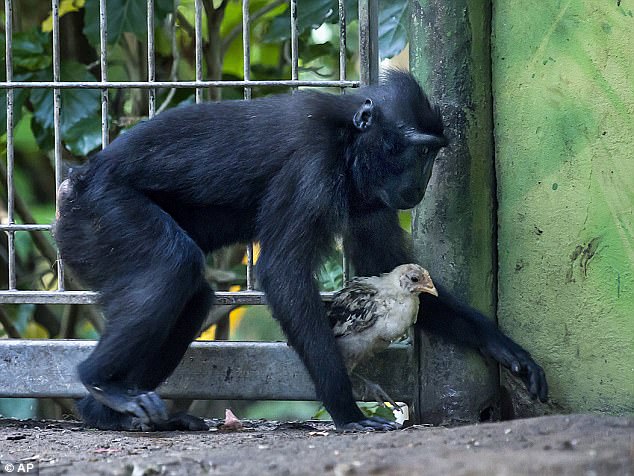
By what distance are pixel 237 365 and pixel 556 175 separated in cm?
196

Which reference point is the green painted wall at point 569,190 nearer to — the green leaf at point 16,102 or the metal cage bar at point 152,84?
the metal cage bar at point 152,84

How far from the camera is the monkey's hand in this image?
4766mm

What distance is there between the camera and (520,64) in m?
4.86

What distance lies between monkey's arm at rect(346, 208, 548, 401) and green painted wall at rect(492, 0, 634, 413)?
0.37ft

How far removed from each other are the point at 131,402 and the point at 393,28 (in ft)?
9.00

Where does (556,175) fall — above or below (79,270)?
above

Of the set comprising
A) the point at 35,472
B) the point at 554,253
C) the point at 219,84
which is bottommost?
the point at 35,472

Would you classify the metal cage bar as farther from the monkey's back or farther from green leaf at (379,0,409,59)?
green leaf at (379,0,409,59)

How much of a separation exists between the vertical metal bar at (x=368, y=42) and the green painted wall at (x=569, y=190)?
664 millimetres

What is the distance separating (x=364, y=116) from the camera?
4.80 metres

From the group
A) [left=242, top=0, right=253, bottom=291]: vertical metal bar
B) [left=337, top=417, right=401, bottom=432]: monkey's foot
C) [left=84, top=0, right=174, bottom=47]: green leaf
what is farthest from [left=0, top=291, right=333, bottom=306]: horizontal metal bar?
[left=84, top=0, right=174, bottom=47]: green leaf

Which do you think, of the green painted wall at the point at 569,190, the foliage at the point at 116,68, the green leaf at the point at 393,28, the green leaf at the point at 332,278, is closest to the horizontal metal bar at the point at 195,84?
the foliage at the point at 116,68

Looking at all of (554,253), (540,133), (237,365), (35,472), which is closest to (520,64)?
(540,133)

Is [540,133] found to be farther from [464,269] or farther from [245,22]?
[245,22]
